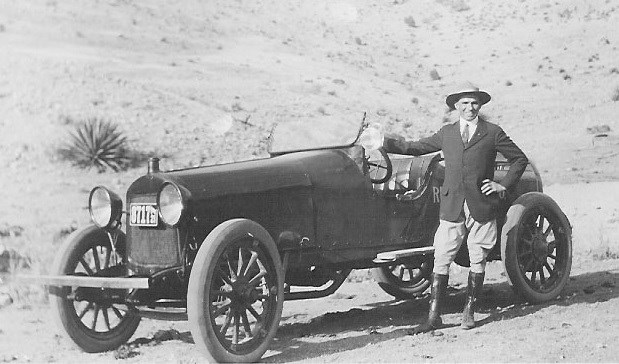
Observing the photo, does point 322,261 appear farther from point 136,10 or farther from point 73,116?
point 136,10

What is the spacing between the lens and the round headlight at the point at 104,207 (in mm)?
6508

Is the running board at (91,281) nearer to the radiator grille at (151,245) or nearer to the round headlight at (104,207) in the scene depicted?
the radiator grille at (151,245)

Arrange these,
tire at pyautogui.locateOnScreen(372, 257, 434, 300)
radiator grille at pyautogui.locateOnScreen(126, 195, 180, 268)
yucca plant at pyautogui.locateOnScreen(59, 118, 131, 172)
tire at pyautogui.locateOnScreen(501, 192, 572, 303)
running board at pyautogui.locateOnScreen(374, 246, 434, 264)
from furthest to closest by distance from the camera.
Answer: yucca plant at pyautogui.locateOnScreen(59, 118, 131, 172)
tire at pyautogui.locateOnScreen(372, 257, 434, 300)
tire at pyautogui.locateOnScreen(501, 192, 572, 303)
running board at pyautogui.locateOnScreen(374, 246, 434, 264)
radiator grille at pyautogui.locateOnScreen(126, 195, 180, 268)

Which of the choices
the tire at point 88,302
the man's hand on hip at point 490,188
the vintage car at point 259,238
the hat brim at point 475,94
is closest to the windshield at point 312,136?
the vintage car at point 259,238

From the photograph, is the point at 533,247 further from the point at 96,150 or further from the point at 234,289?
the point at 96,150

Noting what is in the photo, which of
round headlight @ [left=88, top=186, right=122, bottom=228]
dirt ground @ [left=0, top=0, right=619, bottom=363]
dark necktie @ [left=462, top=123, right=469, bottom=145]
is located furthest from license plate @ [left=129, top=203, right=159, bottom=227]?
dark necktie @ [left=462, top=123, right=469, bottom=145]

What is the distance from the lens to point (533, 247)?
25.4 feet

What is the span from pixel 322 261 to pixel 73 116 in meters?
15.0

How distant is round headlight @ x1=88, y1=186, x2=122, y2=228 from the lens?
6.51 meters

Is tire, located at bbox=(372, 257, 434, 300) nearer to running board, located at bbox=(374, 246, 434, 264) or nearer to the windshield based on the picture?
running board, located at bbox=(374, 246, 434, 264)

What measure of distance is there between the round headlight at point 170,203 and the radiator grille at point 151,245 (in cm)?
14

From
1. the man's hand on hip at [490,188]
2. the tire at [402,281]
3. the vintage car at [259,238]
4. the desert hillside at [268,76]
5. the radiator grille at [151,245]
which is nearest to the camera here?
the vintage car at [259,238]

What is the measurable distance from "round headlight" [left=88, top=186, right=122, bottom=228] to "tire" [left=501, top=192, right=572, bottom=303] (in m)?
3.20

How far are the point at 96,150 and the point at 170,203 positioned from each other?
12.9 metres
